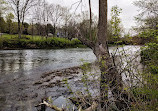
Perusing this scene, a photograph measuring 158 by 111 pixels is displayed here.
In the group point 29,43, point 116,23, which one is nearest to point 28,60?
point 116,23

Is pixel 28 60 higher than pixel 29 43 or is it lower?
lower

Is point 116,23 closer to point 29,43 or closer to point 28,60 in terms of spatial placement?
point 28,60

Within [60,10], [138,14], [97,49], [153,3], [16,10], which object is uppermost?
[60,10]

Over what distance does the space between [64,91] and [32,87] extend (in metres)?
1.69

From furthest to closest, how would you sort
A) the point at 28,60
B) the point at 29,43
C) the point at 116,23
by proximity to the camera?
the point at 29,43 → the point at 28,60 → the point at 116,23

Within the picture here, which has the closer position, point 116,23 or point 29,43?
point 116,23

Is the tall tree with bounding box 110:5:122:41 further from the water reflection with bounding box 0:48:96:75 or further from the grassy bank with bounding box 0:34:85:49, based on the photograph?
the grassy bank with bounding box 0:34:85:49

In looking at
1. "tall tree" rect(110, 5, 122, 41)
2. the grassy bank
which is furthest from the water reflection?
the grassy bank

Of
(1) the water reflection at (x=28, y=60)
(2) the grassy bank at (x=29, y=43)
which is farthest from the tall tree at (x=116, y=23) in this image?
(2) the grassy bank at (x=29, y=43)

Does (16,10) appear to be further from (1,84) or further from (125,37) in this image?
(125,37)

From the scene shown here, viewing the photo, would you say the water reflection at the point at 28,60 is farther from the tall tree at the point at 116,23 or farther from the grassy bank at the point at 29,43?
the grassy bank at the point at 29,43

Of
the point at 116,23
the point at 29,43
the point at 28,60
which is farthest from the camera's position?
the point at 29,43

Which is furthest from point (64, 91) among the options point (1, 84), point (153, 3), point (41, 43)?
point (41, 43)

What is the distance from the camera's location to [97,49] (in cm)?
389
